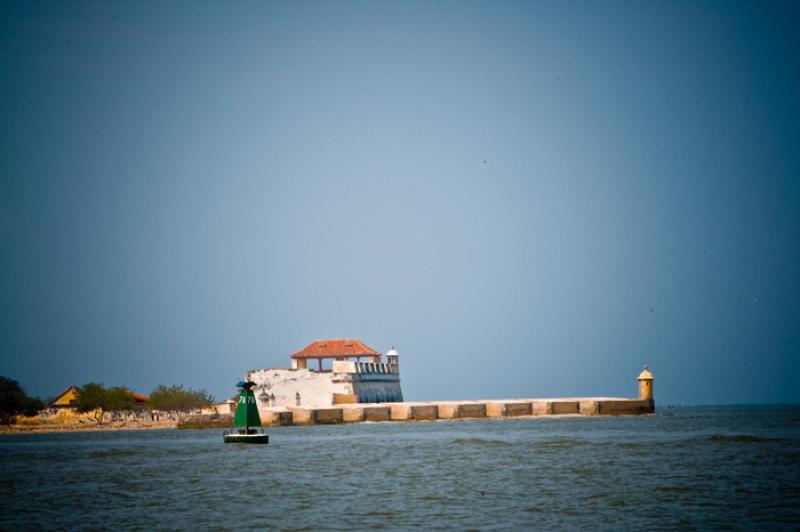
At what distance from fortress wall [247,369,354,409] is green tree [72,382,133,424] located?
1460 centimetres

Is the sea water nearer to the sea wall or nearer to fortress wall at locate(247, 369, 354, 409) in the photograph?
the sea wall

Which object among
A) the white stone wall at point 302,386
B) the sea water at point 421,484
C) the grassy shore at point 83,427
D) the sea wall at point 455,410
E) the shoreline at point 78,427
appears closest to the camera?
the sea water at point 421,484

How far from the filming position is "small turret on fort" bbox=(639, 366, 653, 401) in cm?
7569

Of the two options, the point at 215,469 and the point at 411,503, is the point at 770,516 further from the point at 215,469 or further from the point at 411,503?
the point at 215,469

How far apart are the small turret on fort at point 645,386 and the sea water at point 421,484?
82.4ft

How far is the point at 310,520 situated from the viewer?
2283cm

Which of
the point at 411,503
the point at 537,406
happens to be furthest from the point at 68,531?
the point at 537,406

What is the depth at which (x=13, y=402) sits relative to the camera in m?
80.8

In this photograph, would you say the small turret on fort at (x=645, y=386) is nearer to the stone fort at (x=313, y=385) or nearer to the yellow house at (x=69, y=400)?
the stone fort at (x=313, y=385)

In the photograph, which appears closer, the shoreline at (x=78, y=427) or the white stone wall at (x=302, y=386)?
the white stone wall at (x=302, y=386)

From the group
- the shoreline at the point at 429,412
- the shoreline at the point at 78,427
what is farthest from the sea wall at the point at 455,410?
the shoreline at the point at 78,427

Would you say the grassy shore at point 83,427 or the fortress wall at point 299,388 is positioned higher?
the fortress wall at point 299,388

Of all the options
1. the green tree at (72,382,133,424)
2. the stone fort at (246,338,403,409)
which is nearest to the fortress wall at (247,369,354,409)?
the stone fort at (246,338,403,409)

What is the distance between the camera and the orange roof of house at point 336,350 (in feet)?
270
